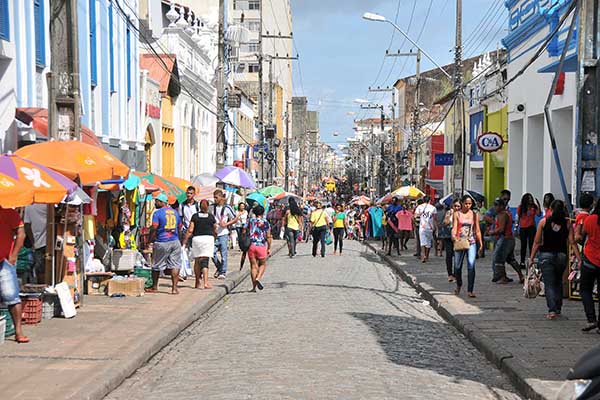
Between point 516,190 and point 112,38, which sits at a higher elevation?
point 112,38

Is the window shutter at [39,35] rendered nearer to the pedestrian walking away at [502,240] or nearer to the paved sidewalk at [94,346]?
the paved sidewalk at [94,346]

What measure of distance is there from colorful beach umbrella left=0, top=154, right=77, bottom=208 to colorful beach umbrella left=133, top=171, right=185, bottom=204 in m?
7.54

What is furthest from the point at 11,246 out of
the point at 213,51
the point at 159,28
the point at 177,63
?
the point at 213,51

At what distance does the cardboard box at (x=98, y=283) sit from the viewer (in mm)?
15125

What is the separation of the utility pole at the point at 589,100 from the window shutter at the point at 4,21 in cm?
910

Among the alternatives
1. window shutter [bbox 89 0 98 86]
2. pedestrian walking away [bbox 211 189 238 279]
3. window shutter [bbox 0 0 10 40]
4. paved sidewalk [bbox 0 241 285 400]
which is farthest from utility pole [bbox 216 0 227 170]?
paved sidewalk [bbox 0 241 285 400]

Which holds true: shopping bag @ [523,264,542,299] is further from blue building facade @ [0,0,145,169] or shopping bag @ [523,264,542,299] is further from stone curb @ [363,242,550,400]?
blue building facade @ [0,0,145,169]

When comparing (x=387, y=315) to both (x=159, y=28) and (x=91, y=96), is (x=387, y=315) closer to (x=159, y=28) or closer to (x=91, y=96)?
(x=91, y=96)

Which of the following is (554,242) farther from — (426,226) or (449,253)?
(426,226)

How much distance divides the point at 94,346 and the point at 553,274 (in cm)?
607

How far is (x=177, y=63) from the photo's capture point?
31.5 meters

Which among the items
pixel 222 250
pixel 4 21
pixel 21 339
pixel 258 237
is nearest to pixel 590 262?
pixel 21 339

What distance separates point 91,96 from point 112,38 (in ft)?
9.67

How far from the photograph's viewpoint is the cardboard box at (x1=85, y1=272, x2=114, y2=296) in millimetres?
15125
